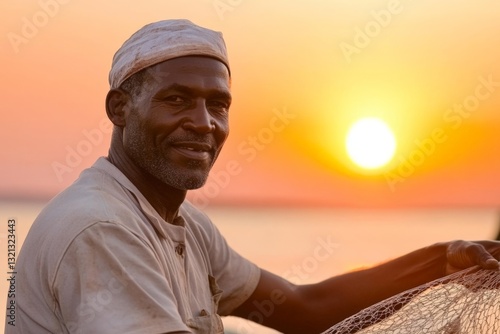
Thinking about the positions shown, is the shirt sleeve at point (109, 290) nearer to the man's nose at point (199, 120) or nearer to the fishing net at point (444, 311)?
the man's nose at point (199, 120)

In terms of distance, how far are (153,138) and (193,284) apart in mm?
556

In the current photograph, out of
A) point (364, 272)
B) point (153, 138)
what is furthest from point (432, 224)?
point (153, 138)

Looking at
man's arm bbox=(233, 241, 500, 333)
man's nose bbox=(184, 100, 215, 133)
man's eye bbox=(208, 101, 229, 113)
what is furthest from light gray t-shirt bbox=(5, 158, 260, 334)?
man's arm bbox=(233, 241, 500, 333)

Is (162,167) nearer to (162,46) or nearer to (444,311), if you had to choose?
(162,46)

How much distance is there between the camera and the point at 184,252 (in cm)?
363

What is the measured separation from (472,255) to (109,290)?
5.15 ft

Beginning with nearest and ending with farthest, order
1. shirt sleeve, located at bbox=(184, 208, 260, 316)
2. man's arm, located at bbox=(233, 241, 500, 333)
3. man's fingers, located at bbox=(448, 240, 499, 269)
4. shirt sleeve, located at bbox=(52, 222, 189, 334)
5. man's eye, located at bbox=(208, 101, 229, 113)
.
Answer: shirt sleeve, located at bbox=(52, 222, 189, 334)
man's eye, located at bbox=(208, 101, 229, 113)
man's fingers, located at bbox=(448, 240, 499, 269)
shirt sleeve, located at bbox=(184, 208, 260, 316)
man's arm, located at bbox=(233, 241, 500, 333)

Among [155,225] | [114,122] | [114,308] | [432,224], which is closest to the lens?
[114,308]

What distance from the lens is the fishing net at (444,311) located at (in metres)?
3.64

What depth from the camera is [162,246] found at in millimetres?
3416

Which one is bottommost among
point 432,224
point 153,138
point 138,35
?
point 432,224

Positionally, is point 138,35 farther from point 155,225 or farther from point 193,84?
point 155,225

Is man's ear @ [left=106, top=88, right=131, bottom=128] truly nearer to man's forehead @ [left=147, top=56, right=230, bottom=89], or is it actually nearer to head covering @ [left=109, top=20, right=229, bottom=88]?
head covering @ [left=109, top=20, right=229, bottom=88]

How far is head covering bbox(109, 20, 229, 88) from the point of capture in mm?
3516
